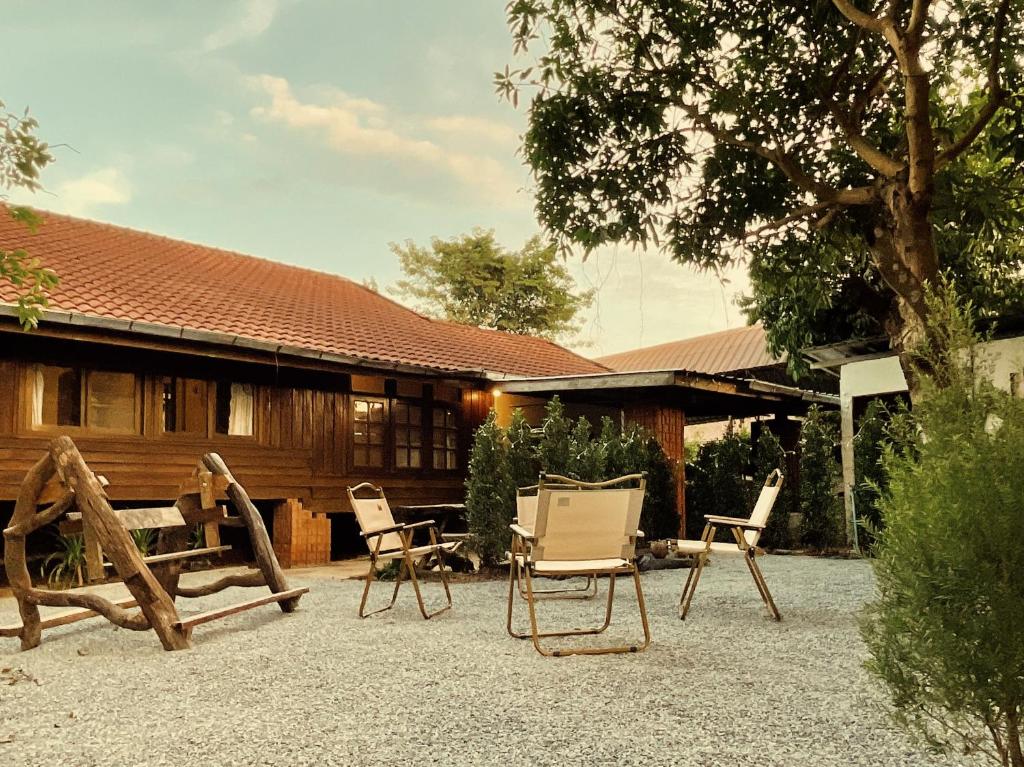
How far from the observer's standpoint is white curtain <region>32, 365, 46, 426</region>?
9000mm

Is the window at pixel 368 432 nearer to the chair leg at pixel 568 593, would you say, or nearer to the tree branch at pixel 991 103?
the chair leg at pixel 568 593

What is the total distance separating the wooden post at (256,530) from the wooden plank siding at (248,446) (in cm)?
366

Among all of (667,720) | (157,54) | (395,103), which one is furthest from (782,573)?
(395,103)

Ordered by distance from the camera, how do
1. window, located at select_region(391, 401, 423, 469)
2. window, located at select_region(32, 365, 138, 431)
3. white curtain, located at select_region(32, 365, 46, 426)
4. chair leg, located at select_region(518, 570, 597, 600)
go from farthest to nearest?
window, located at select_region(391, 401, 423, 469) < window, located at select_region(32, 365, 138, 431) < white curtain, located at select_region(32, 365, 46, 426) < chair leg, located at select_region(518, 570, 597, 600)

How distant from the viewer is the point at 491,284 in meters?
28.4

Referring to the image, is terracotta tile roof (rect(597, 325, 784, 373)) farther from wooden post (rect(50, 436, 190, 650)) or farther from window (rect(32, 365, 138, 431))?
wooden post (rect(50, 436, 190, 650))

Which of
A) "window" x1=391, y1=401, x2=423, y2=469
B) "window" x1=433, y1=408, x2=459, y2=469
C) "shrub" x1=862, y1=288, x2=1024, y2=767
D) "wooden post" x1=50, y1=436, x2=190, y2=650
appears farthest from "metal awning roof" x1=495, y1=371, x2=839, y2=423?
"shrub" x1=862, y1=288, x2=1024, y2=767

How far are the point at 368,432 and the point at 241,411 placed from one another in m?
1.92

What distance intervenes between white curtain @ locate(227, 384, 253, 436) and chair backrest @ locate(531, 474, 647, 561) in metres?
6.67

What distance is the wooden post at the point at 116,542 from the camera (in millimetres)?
4785

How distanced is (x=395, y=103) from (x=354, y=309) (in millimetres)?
12329

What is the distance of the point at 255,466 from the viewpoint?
34.4 ft

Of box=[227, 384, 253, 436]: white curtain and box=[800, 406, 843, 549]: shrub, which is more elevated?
box=[227, 384, 253, 436]: white curtain

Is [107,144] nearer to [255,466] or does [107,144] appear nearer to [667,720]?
[255,466]
